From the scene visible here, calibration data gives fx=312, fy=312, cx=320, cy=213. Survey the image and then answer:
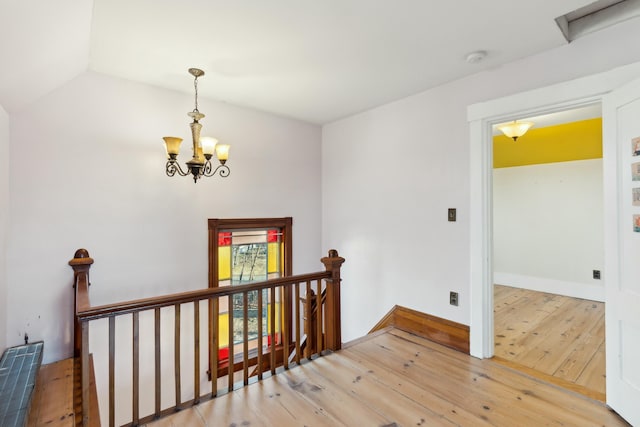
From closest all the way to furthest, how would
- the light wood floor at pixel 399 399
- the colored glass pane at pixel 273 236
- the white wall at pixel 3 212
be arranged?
the light wood floor at pixel 399 399 < the white wall at pixel 3 212 < the colored glass pane at pixel 273 236

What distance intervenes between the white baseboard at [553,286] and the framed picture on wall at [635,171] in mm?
3428

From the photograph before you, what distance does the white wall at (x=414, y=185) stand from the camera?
92.9 inches

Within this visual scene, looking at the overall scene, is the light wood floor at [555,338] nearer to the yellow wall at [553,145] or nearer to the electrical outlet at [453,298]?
the electrical outlet at [453,298]

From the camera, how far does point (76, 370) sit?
2.33 metres

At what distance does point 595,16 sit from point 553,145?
125 inches

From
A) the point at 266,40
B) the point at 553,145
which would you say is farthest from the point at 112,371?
the point at 553,145

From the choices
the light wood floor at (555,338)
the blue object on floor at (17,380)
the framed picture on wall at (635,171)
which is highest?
the framed picture on wall at (635,171)

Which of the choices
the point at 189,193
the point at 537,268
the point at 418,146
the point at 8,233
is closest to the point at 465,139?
the point at 418,146

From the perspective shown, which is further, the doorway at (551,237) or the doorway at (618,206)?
the doorway at (551,237)

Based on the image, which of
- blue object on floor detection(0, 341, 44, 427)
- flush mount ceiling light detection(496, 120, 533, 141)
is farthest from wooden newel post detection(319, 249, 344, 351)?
flush mount ceiling light detection(496, 120, 533, 141)

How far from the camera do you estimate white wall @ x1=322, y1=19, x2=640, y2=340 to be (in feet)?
7.74

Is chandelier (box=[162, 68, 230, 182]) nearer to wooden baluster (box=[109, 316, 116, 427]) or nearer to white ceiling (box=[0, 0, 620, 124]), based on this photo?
white ceiling (box=[0, 0, 620, 124])

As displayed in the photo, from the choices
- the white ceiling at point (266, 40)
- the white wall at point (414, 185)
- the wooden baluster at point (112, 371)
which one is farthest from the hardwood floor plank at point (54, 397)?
the white wall at point (414, 185)

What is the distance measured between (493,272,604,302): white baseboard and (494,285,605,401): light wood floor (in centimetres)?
12
